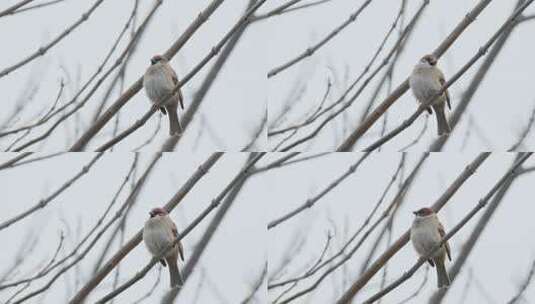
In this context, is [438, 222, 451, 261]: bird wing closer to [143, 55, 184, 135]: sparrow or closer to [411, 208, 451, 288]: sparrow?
[411, 208, 451, 288]: sparrow

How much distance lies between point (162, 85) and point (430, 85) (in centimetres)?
84

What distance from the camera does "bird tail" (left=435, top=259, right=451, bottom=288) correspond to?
3250mm

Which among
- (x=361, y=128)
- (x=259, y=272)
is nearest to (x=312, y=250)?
(x=259, y=272)

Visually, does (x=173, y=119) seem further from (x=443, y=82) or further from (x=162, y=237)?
(x=443, y=82)

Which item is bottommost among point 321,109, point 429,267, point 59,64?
point 429,267

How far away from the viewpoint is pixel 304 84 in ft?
10.9

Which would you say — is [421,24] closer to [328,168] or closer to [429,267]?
[328,168]

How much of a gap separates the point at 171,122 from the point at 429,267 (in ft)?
3.11

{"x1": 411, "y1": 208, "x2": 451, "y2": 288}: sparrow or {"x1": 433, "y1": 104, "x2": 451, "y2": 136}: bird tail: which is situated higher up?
{"x1": 433, "y1": 104, "x2": 451, "y2": 136}: bird tail

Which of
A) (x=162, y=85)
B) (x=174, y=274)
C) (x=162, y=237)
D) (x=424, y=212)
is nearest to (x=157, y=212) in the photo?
A: (x=162, y=237)

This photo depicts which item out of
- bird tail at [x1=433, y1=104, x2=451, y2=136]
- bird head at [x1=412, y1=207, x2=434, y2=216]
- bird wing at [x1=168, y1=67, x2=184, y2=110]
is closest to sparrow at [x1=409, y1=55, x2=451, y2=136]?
bird tail at [x1=433, y1=104, x2=451, y2=136]

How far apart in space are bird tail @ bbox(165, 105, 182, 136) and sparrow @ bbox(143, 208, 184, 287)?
0.85ft

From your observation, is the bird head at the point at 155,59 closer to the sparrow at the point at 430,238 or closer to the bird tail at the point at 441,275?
the sparrow at the point at 430,238

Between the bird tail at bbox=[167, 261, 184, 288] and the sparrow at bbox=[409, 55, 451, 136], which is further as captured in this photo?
the bird tail at bbox=[167, 261, 184, 288]
